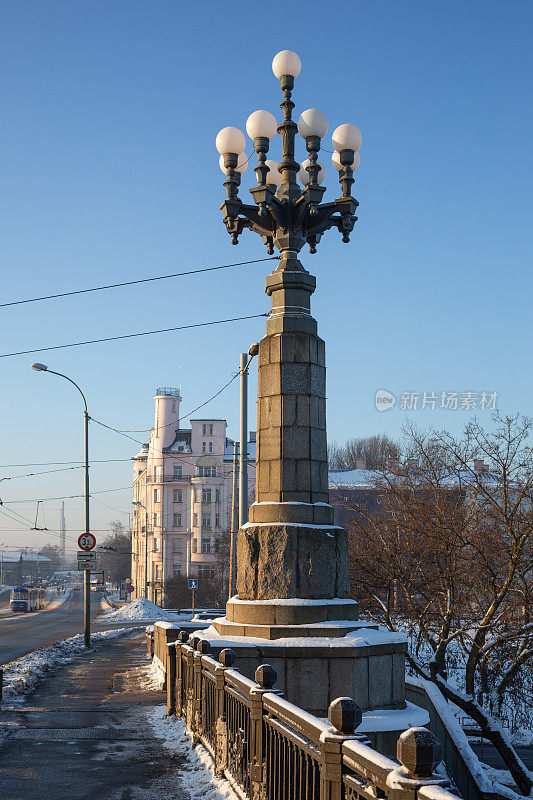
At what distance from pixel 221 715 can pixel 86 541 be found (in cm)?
1906

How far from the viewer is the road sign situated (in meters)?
25.5

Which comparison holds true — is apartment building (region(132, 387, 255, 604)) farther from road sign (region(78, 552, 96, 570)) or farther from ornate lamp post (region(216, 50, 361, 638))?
ornate lamp post (region(216, 50, 361, 638))

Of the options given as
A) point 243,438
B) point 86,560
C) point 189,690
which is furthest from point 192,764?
point 86,560

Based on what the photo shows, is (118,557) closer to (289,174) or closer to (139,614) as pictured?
(139,614)

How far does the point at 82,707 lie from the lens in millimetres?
13500

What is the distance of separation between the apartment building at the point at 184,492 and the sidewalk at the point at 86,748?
55.9 meters

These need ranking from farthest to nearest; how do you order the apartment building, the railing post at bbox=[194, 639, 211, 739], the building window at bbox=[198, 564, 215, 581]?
1. the apartment building
2. the building window at bbox=[198, 564, 215, 581]
3. the railing post at bbox=[194, 639, 211, 739]

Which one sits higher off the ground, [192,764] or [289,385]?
[289,385]

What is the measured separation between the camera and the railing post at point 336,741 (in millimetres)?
4160

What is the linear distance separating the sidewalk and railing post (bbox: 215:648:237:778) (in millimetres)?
441

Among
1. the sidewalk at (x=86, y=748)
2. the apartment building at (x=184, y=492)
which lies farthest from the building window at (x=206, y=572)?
the sidewalk at (x=86, y=748)

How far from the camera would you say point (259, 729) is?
20.4 feet

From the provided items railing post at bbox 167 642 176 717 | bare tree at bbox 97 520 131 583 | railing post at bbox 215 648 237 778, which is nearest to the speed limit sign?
railing post at bbox 167 642 176 717

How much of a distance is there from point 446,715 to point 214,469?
60783 mm
